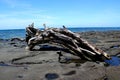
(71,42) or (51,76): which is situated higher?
(71,42)

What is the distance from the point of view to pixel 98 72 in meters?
8.54

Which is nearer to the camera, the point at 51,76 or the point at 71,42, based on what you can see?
the point at 51,76

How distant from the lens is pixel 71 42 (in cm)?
1277

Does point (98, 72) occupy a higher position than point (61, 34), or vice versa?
point (61, 34)

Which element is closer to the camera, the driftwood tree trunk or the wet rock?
the wet rock

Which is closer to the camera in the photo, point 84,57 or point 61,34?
point 84,57

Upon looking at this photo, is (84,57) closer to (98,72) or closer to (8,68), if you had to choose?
(98,72)

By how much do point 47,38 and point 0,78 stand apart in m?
6.43

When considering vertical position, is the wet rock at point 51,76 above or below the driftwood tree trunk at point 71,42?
below

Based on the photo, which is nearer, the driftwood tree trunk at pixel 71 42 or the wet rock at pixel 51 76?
the wet rock at pixel 51 76

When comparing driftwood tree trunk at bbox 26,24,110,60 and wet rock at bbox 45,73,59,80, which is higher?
driftwood tree trunk at bbox 26,24,110,60

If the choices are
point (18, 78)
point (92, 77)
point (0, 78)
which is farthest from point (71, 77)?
point (0, 78)

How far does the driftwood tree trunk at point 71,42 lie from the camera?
11877 millimetres

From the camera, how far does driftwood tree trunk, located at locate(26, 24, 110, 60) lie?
11877mm
